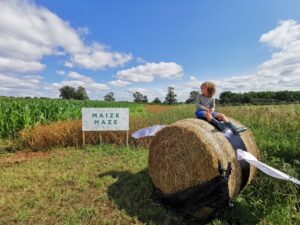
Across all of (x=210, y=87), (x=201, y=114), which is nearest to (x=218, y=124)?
(x=201, y=114)

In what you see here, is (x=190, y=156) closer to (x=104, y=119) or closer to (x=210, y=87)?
(x=210, y=87)

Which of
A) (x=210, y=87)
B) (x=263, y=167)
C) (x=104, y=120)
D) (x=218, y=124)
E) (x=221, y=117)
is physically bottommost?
(x=263, y=167)

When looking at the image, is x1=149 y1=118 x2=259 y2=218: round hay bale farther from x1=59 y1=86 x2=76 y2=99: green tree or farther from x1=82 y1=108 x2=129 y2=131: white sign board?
x1=59 y1=86 x2=76 y2=99: green tree

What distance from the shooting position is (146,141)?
9234 millimetres

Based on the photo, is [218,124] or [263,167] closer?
[263,167]

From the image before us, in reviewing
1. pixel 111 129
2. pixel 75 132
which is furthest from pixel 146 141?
pixel 75 132

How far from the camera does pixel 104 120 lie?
928 cm

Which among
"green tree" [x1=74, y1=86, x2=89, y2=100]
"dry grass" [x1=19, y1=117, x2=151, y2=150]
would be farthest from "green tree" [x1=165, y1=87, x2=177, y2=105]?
"dry grass" [x1=19, y1=117, x2=151, y2=150]

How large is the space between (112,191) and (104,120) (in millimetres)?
4537

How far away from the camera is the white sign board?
9.19 metres

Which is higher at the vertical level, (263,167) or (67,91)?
(67,91)

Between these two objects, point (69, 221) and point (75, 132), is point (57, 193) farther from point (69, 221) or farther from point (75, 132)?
point (75, 132)

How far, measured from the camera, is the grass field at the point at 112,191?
3.91 metres

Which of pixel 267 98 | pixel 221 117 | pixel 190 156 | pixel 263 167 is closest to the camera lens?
pixel 263 167
